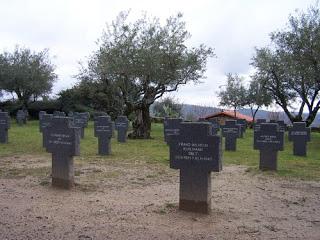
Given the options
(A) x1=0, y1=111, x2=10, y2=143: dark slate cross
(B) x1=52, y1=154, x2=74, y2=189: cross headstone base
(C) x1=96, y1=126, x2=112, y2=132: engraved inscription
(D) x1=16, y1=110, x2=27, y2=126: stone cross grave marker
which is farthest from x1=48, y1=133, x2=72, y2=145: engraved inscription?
(D) x1=16, y1=110, x2=27, y2=126: stone cross grave marker

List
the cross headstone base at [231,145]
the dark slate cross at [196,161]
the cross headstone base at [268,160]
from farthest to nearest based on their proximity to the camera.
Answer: the cross headstone base at [231,145]
the cross headstone base at [268,160]
the dark slate cross at [196,161]

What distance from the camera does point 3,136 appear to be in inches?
771

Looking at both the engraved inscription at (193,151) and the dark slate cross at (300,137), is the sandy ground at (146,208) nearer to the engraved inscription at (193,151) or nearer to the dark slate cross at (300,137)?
the engraved inscription at (193,151)

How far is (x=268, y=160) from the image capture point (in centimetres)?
1299

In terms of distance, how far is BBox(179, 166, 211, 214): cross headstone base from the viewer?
7.39 m

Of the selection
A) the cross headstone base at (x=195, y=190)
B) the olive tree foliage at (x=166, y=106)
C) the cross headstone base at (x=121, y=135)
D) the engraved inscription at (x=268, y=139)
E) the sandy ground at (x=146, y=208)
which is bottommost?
the sandy ground at (x=146, y=208)

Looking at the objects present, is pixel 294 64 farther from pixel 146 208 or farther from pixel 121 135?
pixel 146 208

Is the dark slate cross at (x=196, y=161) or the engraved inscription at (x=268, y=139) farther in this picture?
the engraved inscription at (x=268, y=139)

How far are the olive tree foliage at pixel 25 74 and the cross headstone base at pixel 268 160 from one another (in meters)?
30.8

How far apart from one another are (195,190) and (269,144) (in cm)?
636

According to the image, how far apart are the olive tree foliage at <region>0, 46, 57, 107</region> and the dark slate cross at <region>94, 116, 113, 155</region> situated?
25422mm

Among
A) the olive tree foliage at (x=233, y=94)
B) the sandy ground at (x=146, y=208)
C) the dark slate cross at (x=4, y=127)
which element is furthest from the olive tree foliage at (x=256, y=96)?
the sandy ground at (x=146, y=208)

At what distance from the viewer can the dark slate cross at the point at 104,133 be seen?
16.0 meters

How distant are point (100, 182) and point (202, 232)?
161 inches
